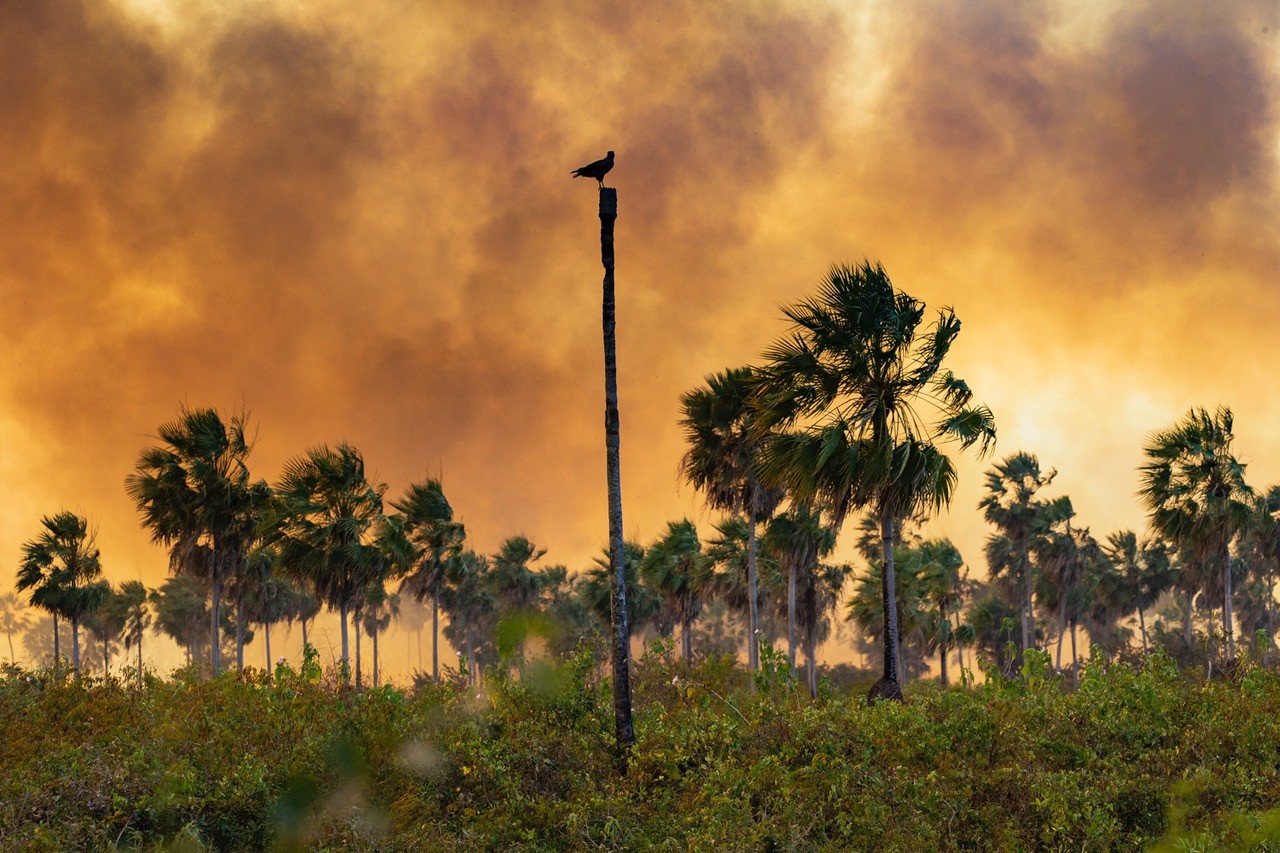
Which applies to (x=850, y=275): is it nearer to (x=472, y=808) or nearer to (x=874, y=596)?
(x=472, y=808)

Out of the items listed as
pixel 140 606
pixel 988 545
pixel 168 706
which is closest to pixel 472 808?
pixel 168 706

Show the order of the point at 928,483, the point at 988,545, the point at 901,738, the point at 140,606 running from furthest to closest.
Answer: the point at 140,606, the point at 988,545, the point at 928,483, the point at 901,738

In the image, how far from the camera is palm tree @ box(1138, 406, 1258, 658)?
118 feet

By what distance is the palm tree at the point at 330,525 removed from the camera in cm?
3681

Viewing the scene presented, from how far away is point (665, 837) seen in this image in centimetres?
1329

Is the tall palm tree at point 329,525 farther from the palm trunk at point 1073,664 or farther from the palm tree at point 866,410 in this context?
the palm trunk at point 1073,664

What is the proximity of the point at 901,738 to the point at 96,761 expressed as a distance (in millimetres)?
13241

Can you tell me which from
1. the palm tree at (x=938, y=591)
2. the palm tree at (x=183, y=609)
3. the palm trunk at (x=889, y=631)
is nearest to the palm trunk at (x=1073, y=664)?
the palm tree at (x=938, y=591)

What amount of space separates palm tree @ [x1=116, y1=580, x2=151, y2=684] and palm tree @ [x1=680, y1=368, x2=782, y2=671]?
67.4 meters

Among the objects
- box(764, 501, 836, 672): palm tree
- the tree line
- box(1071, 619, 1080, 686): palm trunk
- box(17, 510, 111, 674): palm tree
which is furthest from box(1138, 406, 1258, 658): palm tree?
box(17, 510, 111, 674): palm tree

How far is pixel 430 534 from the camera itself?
155 feet

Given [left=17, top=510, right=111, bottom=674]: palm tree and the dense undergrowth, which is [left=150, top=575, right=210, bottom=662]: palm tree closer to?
[left=17, top=510, right=111, bottom=674]: palm tree

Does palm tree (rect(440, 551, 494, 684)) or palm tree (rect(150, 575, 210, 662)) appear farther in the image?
palm tree (rect(150, 575, 210, 662))

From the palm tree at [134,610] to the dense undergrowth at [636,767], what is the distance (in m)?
72.6
